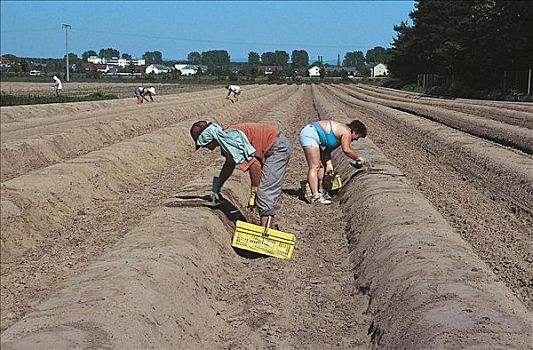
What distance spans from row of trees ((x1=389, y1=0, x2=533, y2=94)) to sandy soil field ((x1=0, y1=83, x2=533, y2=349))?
29011 millimetres

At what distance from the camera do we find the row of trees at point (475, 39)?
41.3 m

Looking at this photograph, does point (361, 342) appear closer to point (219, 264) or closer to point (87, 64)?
point (219, 264)

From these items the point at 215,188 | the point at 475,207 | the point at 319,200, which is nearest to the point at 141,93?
the point at 319,200

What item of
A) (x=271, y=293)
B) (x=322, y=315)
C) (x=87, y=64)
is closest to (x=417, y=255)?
(x=322, y=315)

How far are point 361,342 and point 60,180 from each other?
742 centimetres

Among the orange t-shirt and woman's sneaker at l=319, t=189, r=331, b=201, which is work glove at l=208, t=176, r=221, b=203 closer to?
the orange t-shirt

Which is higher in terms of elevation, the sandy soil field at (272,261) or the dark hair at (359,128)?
the dark hair at (359,128)

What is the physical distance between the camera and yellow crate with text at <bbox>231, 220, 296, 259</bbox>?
8086mm

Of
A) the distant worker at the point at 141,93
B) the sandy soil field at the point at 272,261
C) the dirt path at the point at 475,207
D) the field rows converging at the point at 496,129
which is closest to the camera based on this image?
the sandy soil field at the point at 272,261

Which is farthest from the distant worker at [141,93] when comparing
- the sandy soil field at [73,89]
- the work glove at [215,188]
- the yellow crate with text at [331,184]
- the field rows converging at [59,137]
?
the work glove at [215,188]

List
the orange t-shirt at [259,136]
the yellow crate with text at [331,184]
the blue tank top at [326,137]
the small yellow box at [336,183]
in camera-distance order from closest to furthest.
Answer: the orange t-shirt at [259,136] < the blue tank top at [326,137] < the yellow crate with text at [331,184] < the small yellow box at [336,183]

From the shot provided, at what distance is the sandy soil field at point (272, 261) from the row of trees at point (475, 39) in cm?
2901

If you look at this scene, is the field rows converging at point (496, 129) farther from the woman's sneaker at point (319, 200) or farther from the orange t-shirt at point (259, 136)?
the orange t-shirt at point (259, 136)

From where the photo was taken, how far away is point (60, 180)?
11.8 m
